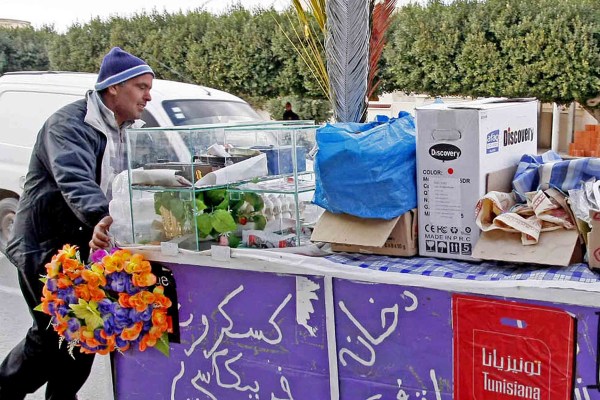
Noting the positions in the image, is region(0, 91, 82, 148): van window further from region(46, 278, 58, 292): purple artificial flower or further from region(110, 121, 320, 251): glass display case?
region(46, 278, 58, 292): purple artificial flower

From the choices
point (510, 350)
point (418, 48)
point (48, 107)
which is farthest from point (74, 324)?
point (418, 48)

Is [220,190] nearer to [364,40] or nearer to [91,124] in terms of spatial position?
[91,124]

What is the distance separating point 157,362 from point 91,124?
42.0 inches

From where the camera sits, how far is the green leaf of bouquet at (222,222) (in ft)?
8.61

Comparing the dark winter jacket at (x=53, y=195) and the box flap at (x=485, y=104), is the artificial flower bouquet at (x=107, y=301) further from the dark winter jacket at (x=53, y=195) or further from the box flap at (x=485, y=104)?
the box flap at (x=485, y=104)

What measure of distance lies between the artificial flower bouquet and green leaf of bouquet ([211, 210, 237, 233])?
314 mm

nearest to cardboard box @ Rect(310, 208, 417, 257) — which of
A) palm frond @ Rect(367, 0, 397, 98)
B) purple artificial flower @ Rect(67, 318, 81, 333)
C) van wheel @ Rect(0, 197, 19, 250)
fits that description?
purple artificial flower @ Rect(67, 318, 81, 333)

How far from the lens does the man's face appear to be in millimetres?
3014

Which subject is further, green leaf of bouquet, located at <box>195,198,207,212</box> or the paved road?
the paved road

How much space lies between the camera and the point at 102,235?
2709mm

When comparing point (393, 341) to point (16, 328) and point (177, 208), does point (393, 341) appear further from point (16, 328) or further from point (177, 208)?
point (16, 328)

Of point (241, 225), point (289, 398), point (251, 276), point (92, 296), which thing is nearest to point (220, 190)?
point (241, 225)

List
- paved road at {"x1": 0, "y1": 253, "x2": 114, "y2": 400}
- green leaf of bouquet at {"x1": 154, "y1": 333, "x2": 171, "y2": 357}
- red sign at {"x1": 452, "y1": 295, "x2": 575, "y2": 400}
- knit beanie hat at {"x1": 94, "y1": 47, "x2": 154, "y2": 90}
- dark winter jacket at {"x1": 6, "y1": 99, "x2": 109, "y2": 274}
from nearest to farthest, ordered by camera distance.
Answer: red sign at {"x1": 452, "y1": 295, "x2": 575, "y2": 400}, green leaf of bouquet at {"x1": 154, "y1": 333, "x2": 171, "y2": 357}, dark winter jacket at {"x1": 6, "y1": 99, "x2": 109, "y2": 274}, knit beanie hat at {"x1": 94, "y1": 47, "x2": 154, "y2": 90}, paved road at {"x1": 0, "y1": 253, "x2": 114, "y2": 400}

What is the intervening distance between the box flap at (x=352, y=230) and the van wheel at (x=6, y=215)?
4949 millimetres
